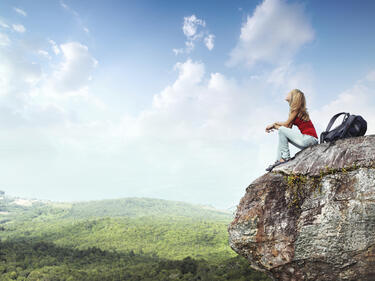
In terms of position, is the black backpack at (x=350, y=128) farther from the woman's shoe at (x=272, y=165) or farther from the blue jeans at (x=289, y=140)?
the woman's shoe at (x=272, y=165)

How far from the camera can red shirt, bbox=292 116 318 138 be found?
6.40 metres

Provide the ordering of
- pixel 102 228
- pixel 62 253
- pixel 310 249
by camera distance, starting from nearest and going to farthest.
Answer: pixel 310 249
pixel 62 253
pixel 102 228

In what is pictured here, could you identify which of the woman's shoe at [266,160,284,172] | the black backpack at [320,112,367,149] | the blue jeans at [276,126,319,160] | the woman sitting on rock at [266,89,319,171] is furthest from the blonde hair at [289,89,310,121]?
the woman's shoe at [266,160,284,172]

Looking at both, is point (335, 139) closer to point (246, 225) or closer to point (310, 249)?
Answer: point (310, 249)

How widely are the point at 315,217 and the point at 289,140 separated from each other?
218 centimetres

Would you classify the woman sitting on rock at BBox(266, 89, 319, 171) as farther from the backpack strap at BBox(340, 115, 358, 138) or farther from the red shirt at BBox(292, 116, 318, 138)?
the backpack strap at BBox(340, 115, 358, 138)

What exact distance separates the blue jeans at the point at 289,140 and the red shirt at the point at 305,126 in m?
0.19

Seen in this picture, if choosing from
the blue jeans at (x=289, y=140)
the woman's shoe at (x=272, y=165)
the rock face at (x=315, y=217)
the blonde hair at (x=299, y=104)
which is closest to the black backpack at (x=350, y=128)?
the rock face at (x=315, y=217)

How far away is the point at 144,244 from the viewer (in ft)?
405

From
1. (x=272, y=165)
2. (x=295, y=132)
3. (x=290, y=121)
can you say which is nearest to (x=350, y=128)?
(x=295, y=132)

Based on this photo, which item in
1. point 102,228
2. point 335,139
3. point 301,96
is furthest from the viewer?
point 102,228

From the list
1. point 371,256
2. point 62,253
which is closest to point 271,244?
point 371,256

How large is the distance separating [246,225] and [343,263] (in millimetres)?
2153

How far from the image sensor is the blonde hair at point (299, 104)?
6.36m
